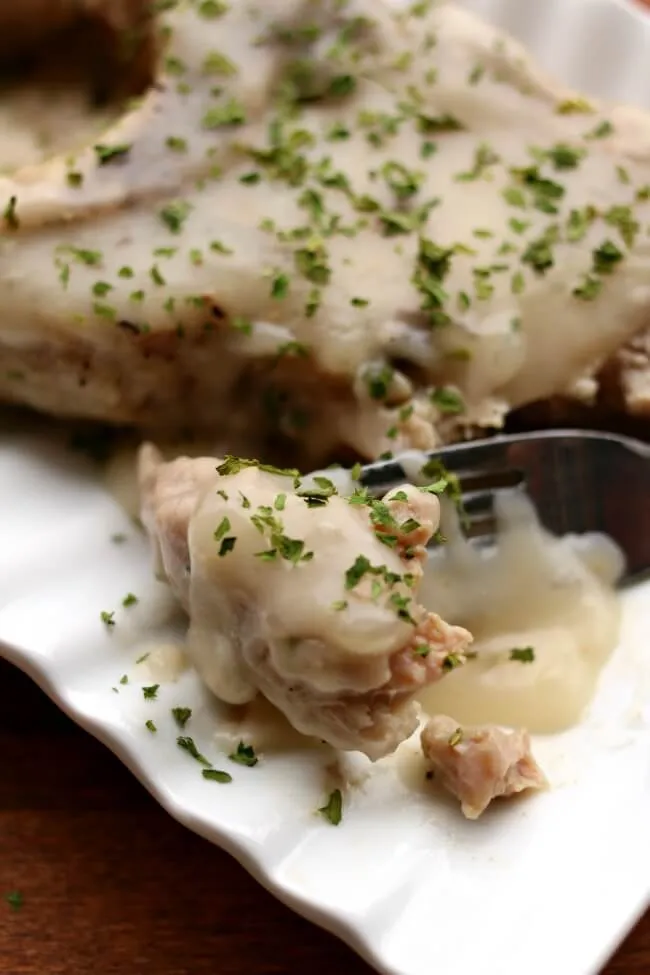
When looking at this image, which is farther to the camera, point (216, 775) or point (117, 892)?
point (117, 892)

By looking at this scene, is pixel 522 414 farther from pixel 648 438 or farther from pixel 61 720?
pixel 61 720

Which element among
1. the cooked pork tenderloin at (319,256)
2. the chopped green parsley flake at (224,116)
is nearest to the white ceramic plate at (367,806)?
the cooked pork tenderloin at (319,256)

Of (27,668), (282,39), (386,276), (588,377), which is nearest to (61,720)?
(27,668)

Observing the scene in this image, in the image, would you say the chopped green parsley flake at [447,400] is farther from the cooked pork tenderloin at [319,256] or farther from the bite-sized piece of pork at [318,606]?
the bite-sized piece of pork at [318,606]

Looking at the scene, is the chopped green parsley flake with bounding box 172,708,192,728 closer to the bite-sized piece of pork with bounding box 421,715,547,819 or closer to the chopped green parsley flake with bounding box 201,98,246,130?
the bite-sized piece of pork with bounding box 421,715,547,819

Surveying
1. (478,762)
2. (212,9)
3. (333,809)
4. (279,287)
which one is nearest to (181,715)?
(333,809)

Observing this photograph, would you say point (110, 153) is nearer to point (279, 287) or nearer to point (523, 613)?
point (279, 287)
